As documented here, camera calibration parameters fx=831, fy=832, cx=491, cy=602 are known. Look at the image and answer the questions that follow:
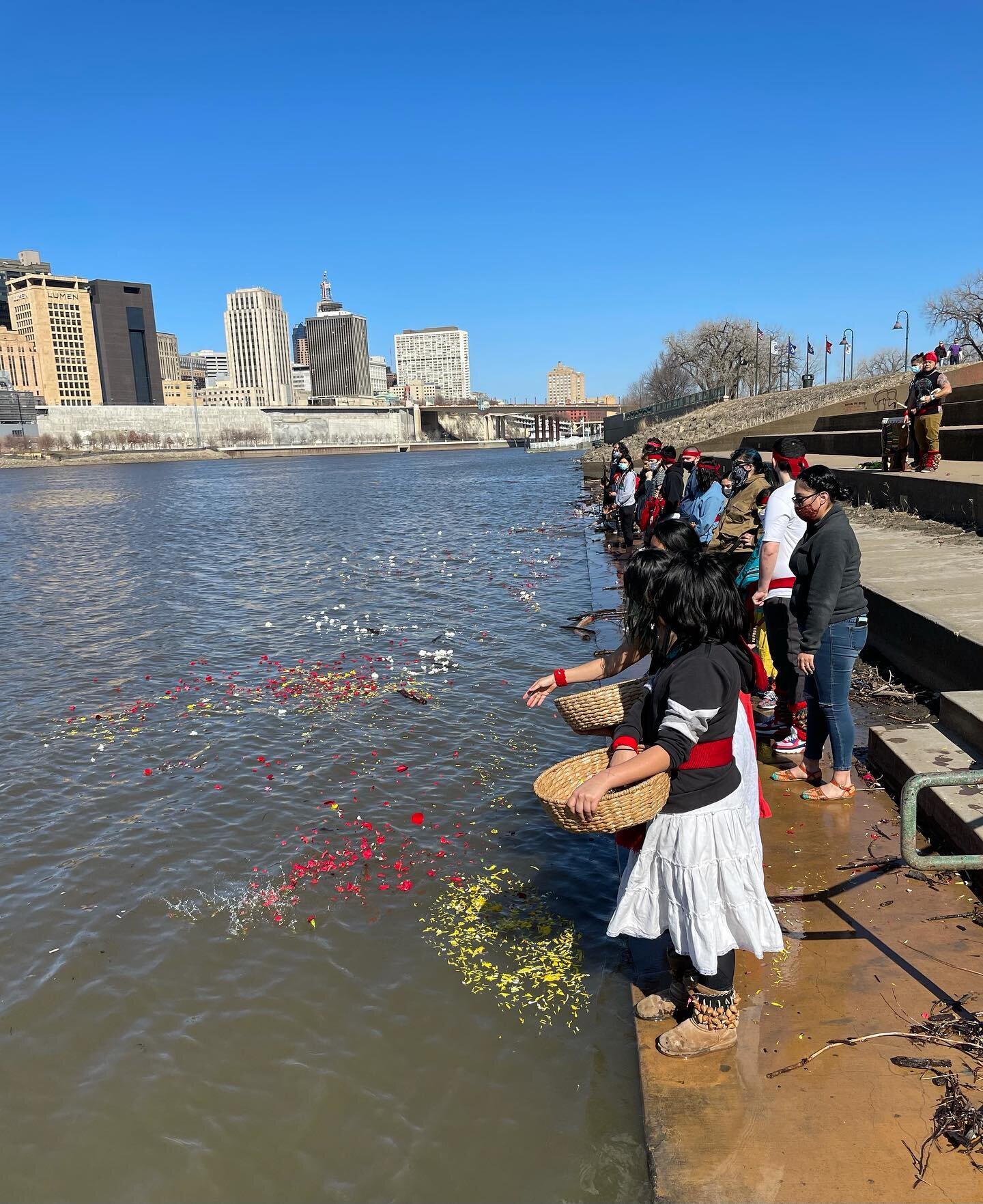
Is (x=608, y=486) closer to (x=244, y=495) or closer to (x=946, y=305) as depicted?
(x=244, y=495)

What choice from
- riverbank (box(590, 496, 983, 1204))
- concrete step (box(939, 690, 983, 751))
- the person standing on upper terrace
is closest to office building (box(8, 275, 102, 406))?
the person standing on upper terrace

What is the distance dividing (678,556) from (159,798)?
5.42 m

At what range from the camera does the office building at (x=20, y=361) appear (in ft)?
602

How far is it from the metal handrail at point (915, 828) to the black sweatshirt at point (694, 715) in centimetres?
64

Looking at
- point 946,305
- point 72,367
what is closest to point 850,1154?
point 946,305

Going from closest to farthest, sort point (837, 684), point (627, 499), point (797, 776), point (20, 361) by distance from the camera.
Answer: point (837, 684) < point (797, 776) < point (627, 499) < point (20, 361)

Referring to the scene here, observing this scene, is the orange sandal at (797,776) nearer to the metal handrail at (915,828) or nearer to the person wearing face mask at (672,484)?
the metal handrail at (915,828)

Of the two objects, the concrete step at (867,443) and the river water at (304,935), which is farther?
the concrete step at (867,443)

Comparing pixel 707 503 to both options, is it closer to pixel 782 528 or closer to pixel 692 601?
pixel 782 528

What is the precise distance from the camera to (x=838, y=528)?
475 cm

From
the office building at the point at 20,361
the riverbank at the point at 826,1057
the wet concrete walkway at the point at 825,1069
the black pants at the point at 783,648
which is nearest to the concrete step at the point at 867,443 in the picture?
the black pants at the point at 783,648

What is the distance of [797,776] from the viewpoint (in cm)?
561

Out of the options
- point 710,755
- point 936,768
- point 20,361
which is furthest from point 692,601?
point 20,361

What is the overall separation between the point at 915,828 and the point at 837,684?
6.57 ft
